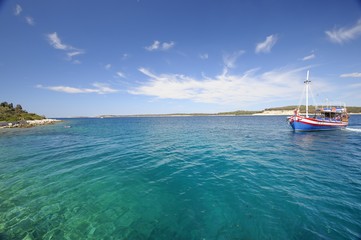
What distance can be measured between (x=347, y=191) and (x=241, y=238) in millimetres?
8376

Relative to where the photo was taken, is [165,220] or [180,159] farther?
[180,159]

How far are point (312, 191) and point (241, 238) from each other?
6.54m

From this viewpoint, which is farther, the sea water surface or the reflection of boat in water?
the reflection of boat in water

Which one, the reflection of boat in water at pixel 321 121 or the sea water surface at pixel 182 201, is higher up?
the reflection of boat in water at pixel 321 121

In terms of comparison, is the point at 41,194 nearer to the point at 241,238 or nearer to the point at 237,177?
the point at 241,238

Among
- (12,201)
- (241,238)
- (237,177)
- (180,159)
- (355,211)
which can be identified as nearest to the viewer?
(241,238)

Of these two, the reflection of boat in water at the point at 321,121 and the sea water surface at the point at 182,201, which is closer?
the sea water surface at the point at 182,201

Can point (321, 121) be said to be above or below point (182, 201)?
above

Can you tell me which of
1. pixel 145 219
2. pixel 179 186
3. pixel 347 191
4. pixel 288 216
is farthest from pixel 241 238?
pixel 347 191

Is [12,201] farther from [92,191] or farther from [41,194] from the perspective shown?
[92,191]

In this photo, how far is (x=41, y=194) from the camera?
9234 mm

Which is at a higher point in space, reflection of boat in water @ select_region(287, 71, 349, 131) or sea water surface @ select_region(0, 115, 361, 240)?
reflection of boat in water @ select_region(287, 71, 349, 131)

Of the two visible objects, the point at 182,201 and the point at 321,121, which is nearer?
the point at 182,201

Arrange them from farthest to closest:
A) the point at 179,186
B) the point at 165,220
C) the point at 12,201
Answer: the point at 179,186, the point at 12,201, the point at 165,220
